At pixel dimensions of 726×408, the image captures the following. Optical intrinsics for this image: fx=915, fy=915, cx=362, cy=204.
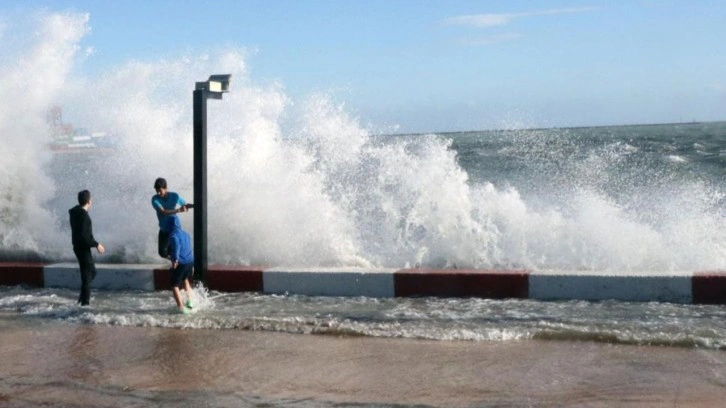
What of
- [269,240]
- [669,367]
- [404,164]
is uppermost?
[404,164]

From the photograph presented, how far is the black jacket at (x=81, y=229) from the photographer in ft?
28.6

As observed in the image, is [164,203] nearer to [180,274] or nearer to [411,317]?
[180,274]

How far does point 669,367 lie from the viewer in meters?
5.91

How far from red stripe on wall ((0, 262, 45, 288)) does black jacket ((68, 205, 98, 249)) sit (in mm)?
1749

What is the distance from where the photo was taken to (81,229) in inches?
344

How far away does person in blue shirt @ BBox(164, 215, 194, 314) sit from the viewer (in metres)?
8.21

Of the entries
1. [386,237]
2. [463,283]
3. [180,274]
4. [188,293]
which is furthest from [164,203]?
[386,237]

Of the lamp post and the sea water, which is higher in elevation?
the lamp post

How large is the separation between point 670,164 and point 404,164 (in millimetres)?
27256

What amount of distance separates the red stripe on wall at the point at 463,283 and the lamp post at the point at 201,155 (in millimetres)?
1948

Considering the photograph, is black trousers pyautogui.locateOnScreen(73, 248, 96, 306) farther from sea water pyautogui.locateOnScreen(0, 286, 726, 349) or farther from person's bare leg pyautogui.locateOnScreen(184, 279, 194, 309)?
person's bare leg pyautogui.locateOnScreen(184, 279, 194, 309)

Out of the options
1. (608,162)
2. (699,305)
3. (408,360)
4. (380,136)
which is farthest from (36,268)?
(608,162)

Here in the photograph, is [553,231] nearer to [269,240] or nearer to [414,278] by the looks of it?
[414,278]

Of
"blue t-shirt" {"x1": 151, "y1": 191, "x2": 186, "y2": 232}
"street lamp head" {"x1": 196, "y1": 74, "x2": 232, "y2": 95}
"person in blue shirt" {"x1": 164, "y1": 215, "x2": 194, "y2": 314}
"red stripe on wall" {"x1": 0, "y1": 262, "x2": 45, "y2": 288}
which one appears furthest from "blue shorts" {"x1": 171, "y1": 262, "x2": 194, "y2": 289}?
"red stripe on wall" {"x1": 0, "y1": 262, "x2": 45, "y2": 288}
